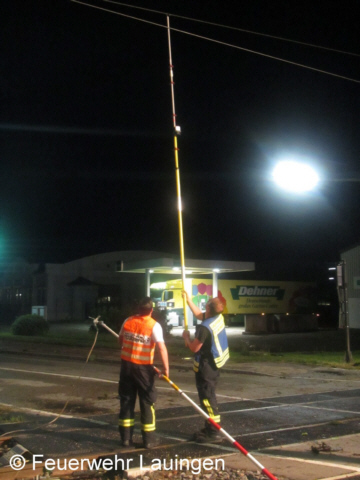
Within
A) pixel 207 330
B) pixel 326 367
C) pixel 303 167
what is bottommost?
pixel 326 367

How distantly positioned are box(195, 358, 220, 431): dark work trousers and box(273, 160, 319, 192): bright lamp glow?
747 centimetres

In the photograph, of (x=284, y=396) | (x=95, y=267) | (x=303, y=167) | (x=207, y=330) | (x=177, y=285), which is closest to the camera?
(x=207, y=330)

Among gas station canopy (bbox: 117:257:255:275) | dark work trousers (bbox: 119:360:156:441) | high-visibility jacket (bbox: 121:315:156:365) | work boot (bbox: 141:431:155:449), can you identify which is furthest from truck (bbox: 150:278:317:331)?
work boot (bbox: 141:431:155:449)

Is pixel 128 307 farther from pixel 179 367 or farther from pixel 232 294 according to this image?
pixel 179 367

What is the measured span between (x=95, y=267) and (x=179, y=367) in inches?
1522

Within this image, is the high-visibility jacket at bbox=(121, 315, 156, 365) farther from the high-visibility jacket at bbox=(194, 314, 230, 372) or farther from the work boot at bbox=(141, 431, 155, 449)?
the work boot at bbox=(141, 431, 155, 449)

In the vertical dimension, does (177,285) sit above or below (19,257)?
below

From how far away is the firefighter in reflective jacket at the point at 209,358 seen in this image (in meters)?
7.46

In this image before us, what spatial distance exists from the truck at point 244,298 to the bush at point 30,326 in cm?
682

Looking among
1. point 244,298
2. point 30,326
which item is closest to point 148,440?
point 30,326

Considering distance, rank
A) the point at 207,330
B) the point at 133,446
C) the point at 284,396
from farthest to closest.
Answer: the point at 284,396
the point at 207,330
the point at 133,446

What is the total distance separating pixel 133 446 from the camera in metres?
7.16

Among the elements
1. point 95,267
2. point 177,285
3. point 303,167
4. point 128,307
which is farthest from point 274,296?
point 303,167

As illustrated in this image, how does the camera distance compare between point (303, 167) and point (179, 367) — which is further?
point (179, 367)
